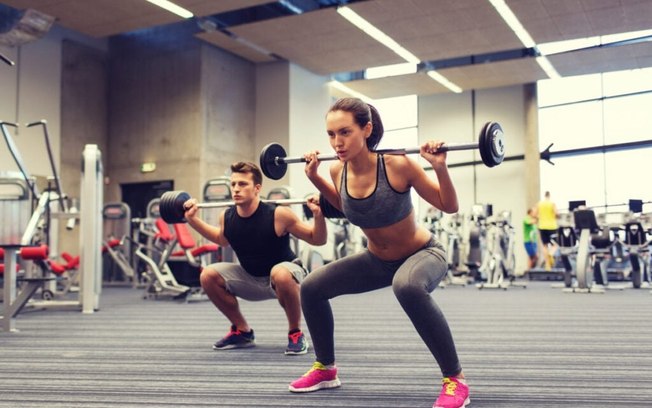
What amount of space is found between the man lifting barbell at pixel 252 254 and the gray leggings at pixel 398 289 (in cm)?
70

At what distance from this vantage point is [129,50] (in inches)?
434

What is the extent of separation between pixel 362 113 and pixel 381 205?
0.99 ft

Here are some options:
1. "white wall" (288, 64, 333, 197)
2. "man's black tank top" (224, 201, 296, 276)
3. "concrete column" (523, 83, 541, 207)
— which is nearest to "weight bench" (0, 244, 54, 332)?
"man's black tank top" (224, 201, 296, 276)

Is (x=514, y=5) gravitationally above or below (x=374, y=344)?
above

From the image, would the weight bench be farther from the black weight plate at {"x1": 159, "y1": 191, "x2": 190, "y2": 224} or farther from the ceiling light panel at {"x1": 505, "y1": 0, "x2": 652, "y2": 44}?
the ceiling light panel at {"x1": 505, "y1": 0, "x2": 652, "y2": 44}

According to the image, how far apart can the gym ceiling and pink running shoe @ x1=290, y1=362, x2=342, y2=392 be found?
6.52m

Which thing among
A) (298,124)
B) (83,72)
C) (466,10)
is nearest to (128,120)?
(83,72)

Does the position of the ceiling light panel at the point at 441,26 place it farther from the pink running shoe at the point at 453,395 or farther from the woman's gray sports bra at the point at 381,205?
the pink running shoe at the point at 453,395

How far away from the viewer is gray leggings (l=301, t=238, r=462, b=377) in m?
1.89

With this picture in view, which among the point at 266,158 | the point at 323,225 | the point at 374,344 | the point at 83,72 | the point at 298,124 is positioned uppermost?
the point at 83,72

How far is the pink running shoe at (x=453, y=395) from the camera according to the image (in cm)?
185

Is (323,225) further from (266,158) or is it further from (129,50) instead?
(129,50)

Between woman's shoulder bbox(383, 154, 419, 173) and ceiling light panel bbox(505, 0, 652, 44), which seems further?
ceiling light panel bbox(505, 0, 652, 44)

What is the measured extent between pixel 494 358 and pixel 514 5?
21.0 feet
